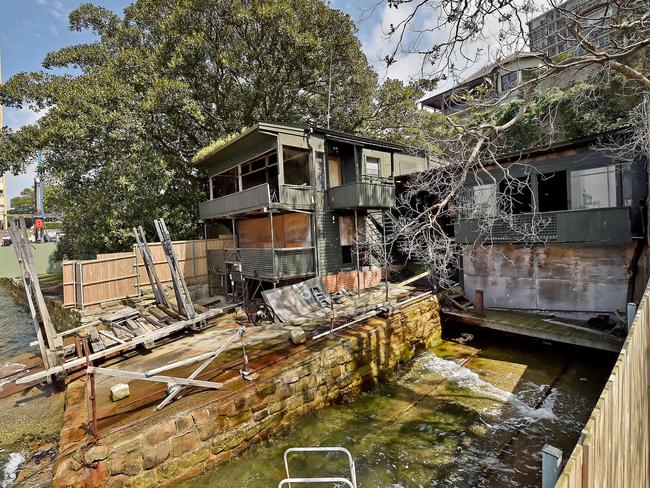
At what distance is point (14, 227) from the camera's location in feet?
28.7

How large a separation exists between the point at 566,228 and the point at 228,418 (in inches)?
458

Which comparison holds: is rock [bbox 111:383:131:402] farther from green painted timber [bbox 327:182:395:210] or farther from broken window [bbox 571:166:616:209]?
broken window [bbox 571:166:616:209]

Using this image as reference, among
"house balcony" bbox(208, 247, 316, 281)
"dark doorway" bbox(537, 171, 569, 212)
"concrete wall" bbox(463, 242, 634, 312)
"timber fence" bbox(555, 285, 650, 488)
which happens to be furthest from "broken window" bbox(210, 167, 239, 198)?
"timber fence" bbox(555, 285, 650, 488)

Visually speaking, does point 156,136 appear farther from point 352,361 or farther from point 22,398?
point 352,361

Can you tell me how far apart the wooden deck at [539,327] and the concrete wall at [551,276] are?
74 centimetres

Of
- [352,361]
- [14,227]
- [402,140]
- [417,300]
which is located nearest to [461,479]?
[352,361]

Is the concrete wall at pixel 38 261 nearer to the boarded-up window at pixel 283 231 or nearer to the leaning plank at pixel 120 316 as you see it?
the boarded-up window at pixel 283 231

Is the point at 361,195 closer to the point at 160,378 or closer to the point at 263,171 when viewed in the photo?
the point at 263,171

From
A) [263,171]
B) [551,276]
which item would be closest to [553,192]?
[551,276]

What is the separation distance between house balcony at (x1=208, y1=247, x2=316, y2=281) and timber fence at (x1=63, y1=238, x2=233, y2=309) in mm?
2844

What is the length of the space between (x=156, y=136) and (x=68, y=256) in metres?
12.7

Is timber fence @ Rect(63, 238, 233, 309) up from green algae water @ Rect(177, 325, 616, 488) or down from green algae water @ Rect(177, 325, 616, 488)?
up

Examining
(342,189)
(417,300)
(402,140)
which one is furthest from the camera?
(402,140)

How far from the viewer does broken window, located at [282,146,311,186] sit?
14.4 m
